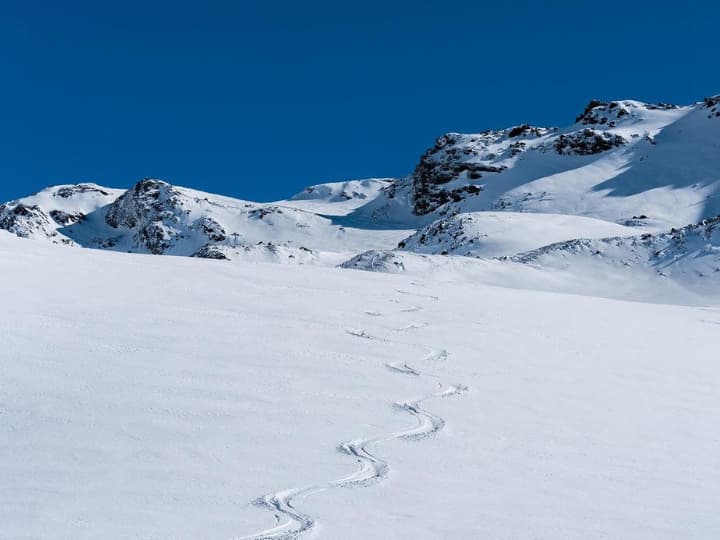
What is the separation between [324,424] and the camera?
521 cm

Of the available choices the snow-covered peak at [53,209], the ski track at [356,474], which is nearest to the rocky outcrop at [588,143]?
the snow-covered peak at [53,209]

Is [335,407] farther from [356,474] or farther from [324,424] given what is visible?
[356,474]

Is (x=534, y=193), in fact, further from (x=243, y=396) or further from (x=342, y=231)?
(x=243, y=396)

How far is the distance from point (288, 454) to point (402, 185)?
85666 millimetres

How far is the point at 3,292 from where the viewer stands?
29.2ft

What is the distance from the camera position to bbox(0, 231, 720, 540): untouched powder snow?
3662 millimetres

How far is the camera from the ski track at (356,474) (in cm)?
342

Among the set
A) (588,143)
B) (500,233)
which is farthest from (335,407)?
(588,143)

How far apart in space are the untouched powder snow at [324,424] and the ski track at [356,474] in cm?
2

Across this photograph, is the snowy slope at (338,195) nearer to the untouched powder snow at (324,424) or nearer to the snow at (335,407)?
the snow at (335,407)

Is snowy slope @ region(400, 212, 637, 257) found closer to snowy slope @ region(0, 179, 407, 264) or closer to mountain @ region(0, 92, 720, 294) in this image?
mountain @ region(0, 92, 720, 294)

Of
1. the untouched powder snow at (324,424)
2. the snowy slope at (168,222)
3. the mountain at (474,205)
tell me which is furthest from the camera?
the snowy slope at (168,222)

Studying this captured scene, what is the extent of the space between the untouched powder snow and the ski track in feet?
0.06

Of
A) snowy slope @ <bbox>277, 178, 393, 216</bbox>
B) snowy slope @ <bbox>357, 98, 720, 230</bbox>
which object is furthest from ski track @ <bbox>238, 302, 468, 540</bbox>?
snowy slope @ <bbox>277, 178, 393, 216</bbox>
